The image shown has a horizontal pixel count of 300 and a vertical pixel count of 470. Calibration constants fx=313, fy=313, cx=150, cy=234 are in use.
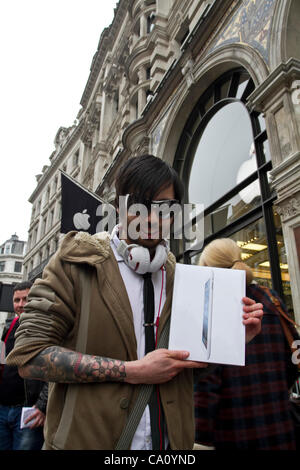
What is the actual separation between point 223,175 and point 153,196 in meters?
6.70

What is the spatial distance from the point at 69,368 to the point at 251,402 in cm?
140

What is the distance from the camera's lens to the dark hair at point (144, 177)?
1.41 meters

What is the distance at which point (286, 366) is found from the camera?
6.98 feet

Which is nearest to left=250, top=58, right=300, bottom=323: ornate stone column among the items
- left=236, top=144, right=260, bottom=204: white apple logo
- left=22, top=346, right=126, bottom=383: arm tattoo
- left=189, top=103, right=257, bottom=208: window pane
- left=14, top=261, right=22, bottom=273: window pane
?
left=236, top=144, right=260, bottom=204: white apple logo

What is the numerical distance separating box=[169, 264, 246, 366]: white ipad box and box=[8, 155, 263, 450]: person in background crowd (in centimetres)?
5

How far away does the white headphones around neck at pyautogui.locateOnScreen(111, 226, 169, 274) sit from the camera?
1.34 meters

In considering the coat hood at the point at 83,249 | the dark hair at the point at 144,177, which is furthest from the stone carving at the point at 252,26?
the coat hood at the point at 83,249

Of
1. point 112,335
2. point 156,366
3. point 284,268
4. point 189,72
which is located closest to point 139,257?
point 112,335

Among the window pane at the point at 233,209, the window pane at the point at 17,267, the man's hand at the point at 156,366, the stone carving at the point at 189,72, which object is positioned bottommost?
the man's hand at the point at 156,366

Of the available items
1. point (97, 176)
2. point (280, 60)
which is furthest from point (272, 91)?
point (97, 176)

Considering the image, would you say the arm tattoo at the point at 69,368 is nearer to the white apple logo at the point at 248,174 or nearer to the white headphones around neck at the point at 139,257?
the white headphones around neck at the point at 139,257

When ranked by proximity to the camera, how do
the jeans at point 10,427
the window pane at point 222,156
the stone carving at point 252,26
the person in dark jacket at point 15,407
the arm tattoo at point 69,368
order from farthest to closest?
the window pane at point 222,156 → the stone carving at point 252,26 → the jeans at point 10,427 → the person in dark jacket at point 15,407 → the arm tattoo at point 69,368

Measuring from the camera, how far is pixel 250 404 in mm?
1961

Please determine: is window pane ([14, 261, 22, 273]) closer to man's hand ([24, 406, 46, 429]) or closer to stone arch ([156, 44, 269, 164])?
stone arch ([156, 44, 269, 164])
